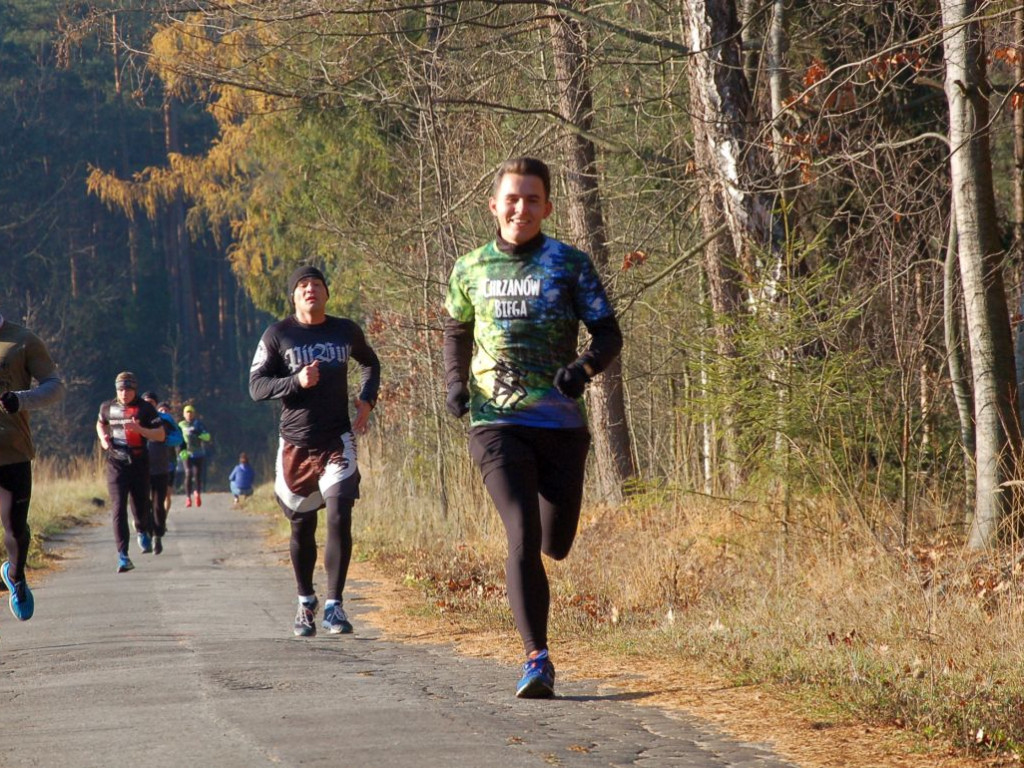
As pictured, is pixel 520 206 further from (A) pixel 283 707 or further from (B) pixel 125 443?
(B) pixel 125 443

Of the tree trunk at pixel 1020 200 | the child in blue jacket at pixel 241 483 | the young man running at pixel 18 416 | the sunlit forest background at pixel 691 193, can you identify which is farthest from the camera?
the child in blue jacket at pixel 241 483

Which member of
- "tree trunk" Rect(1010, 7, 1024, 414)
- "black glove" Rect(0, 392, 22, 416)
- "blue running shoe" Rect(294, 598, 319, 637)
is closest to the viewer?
"black glove" Rect(0, 392, 22, 416)

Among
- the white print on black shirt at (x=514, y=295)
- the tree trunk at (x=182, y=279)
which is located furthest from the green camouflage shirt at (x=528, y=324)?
the tree trunk at (x=182, y=279)

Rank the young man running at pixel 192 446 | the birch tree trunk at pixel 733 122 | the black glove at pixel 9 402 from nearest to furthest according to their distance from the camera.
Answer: the black glove at pixel 9 402, the birch tree trunk at pixel 733 122, the young man running at pixel 192 446

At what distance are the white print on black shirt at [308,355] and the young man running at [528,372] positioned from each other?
277 cm

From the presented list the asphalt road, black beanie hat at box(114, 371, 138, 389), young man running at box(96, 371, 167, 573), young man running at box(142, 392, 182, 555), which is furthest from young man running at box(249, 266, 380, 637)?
young man running at box(142, 392, 182, 555)

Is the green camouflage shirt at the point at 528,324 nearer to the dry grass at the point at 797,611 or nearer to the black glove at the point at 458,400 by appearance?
the black glove at the point at 458,400

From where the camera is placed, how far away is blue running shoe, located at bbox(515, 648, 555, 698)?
261 inches

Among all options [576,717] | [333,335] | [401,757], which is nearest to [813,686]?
[576,717]

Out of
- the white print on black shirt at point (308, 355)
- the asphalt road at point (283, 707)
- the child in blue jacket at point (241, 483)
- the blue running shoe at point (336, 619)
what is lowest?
the asphalt road at point (283, 707)

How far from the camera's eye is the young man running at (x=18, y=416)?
9695mm

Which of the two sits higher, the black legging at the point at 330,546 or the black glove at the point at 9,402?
the black glove at the point at 9,402

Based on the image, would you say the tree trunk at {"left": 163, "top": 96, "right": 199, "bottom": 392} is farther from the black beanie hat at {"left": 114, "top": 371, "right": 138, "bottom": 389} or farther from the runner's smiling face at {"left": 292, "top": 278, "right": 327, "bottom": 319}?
the runner's smiling face at {"left": 292, "top": 278, "right": 327, "bottom": 319}

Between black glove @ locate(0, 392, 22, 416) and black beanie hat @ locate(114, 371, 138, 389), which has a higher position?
black beanie hat @ locate(114, 371, 138, 389)
